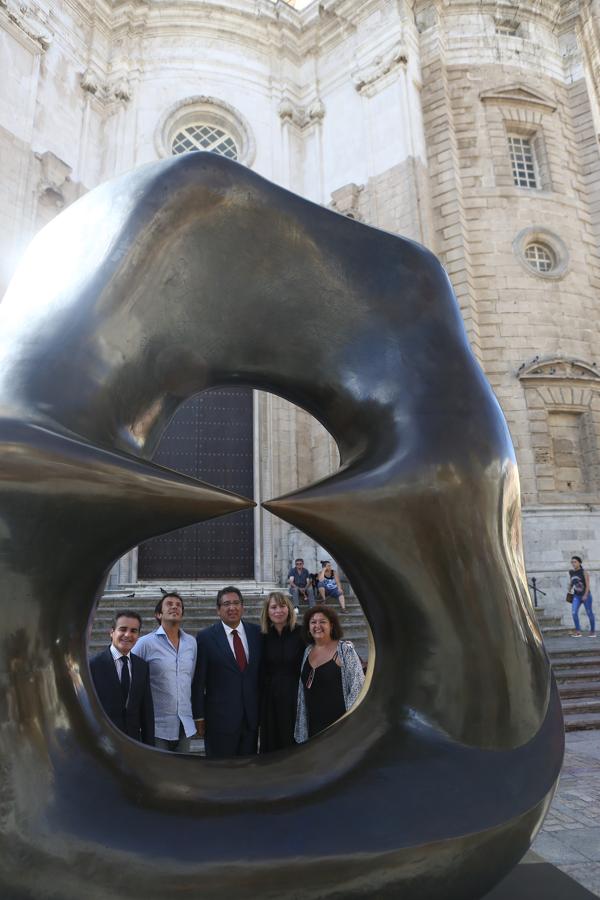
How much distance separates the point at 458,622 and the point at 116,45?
52.7ft

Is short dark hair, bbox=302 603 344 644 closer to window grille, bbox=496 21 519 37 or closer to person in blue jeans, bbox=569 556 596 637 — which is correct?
person in blue jeans, bbox=569 556 596 637

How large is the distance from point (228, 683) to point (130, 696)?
419 millimetres

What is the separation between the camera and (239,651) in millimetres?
2715

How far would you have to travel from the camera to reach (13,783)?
0.90m

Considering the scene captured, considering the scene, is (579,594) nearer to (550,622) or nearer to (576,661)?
(550,622)

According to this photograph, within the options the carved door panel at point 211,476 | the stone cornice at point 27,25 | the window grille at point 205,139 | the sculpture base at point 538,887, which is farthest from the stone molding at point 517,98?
the sculpture base at point 538,887

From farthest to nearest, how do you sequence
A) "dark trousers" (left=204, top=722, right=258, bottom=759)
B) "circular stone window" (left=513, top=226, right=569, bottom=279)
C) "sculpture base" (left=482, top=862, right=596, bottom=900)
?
"circular stone window" (left=513, top=226, right=569, bottom=279), "dark trousers" (left=204, top=722, right=258, bottom=759), "sculpture base" (left=482, top=862, right=596, bottom=900)

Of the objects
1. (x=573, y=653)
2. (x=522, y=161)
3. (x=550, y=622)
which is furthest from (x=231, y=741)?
(x=522, y=161)

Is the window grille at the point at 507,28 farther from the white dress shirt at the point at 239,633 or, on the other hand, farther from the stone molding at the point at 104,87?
the white dress shirt at the point at 239,633

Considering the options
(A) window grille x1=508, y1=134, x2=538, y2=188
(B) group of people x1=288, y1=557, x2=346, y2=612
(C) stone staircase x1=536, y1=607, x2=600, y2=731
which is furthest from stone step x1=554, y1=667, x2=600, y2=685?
(A) window grille x1=508, y1=134, x2=538, y2=188

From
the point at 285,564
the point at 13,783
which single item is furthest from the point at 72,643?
the point at 285,564

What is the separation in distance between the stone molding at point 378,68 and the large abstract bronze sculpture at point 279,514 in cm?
1382

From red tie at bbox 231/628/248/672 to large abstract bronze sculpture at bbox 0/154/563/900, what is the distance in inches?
64.5

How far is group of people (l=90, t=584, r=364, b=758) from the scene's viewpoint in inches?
101
